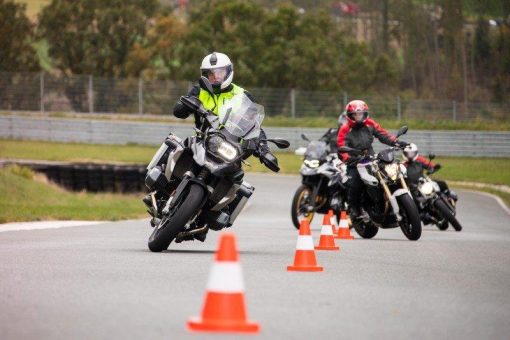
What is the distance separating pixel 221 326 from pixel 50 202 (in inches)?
826

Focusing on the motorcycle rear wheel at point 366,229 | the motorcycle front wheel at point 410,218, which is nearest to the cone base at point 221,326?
the motorcycle front wheel at point 410,218

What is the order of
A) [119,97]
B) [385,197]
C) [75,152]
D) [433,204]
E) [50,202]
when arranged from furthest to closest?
[119,97] → [75,152] → [50,202] → [433,204] → [385,197]

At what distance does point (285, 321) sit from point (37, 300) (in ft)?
5.72

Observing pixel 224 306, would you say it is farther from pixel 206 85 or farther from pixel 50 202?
pixel 50 202

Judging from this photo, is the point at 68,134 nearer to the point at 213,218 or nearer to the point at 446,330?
the point at 213,218

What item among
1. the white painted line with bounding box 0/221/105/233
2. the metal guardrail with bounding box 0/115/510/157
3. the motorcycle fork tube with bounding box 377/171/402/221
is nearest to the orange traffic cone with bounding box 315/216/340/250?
the motorcycle fork tube with bounding box 377/171/402/221

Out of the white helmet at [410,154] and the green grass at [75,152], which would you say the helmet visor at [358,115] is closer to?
the white helmet at [410,154]

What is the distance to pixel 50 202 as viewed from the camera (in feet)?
91.2

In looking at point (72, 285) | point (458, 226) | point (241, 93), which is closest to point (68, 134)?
point (458, 226)

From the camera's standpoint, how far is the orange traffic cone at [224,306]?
23.7 ft

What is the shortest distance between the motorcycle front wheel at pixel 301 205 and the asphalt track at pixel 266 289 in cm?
481

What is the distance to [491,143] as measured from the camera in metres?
46.8

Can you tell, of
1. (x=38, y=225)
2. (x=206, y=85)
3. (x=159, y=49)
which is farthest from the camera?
(x=159, y=49)

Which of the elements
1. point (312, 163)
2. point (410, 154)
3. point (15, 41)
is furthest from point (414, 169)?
point (15, 41)
